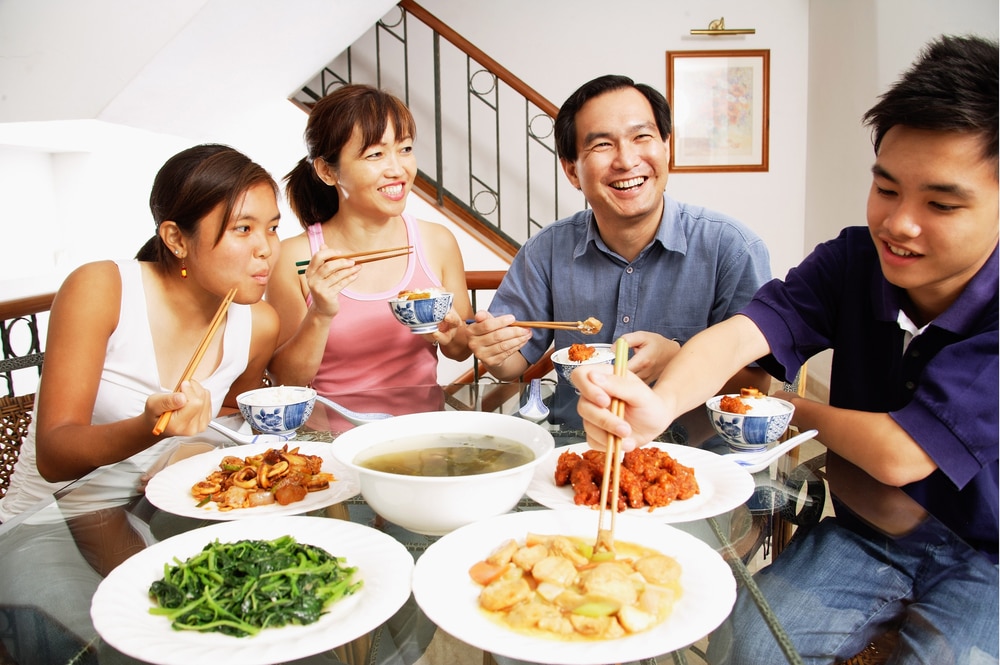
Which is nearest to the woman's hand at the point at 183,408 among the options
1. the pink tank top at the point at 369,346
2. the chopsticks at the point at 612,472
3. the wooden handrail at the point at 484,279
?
the chopsticks at the point at 612,472

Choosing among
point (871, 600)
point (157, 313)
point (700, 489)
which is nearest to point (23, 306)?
point (157, 313)

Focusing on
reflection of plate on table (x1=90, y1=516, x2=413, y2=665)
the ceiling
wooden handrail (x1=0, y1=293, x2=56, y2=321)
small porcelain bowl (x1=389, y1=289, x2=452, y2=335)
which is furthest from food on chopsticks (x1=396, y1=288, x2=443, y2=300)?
the ceiling

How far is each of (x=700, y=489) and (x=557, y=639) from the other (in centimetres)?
49

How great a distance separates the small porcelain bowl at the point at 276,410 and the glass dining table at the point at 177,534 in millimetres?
98

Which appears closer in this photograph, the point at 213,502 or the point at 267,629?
the point at 267,629

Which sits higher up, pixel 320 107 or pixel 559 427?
pixel 320 107

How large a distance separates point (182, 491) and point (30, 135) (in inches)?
122

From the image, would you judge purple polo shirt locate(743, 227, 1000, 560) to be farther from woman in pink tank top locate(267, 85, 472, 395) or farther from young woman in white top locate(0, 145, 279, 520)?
young woman in white top locate(0, 145, 279, 520)

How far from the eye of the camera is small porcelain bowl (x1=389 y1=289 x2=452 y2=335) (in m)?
1.87

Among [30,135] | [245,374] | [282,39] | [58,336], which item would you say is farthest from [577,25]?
[58,336]

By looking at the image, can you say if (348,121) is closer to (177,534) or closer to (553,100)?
(177,534)

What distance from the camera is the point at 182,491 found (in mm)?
1205

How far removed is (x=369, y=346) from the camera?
2391mm

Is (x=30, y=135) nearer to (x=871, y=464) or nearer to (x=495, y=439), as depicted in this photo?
(x=495, y=439)
